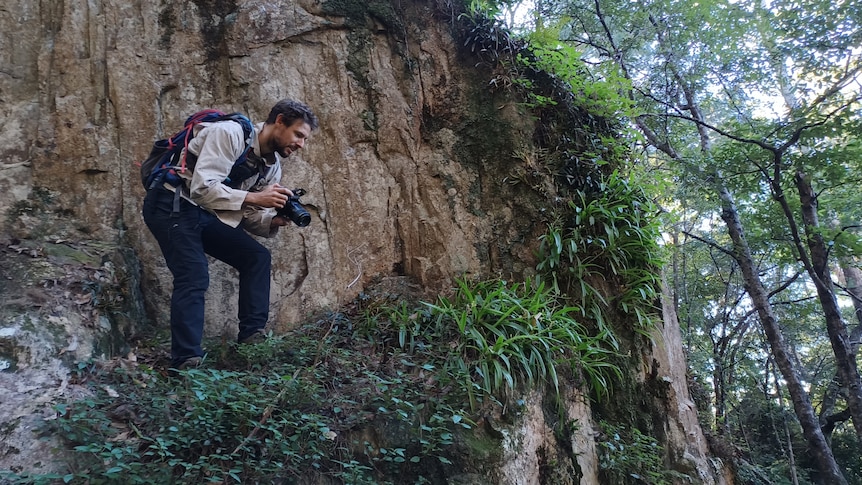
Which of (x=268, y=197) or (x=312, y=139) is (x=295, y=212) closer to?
(x=268, y=197)

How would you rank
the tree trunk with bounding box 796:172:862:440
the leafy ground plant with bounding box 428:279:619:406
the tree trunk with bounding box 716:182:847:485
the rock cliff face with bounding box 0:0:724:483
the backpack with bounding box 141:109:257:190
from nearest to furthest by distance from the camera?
the backpack with bounding box 141:109:257:190, the leafy ground plant with bounding box 428:279:619:406, the rock cliff face with bounding box 0:0:724:483, the tree trunk with bounding box 796:172:862:440, the tree trunk with bounding box 716:182:847:485

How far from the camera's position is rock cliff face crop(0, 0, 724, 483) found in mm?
4280

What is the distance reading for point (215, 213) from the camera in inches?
131

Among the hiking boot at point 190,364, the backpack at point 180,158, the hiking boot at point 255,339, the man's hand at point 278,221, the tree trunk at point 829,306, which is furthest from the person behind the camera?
the tree trunk at point 829,306

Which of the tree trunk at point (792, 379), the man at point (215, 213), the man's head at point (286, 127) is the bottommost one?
the tree trunk at point (792, 379)

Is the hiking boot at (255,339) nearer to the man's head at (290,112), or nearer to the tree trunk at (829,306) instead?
the man's head at (290,112)

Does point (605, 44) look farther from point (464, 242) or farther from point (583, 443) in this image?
point (583, 443)

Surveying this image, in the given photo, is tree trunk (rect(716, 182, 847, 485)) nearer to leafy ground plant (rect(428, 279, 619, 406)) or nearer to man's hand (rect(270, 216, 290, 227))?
leafy ground plant (rect(428, 279, 619, 406))

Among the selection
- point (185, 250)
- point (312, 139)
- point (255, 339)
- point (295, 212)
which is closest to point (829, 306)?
point (312, 139)

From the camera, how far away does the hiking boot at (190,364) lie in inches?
122

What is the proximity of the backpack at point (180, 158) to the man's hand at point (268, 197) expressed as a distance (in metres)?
0.21

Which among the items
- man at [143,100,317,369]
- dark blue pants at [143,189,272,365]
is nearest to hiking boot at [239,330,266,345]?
man at [143,100,317,369]

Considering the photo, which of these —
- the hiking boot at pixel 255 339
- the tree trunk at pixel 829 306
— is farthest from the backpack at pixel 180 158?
the tree trunk at pixel 829 306

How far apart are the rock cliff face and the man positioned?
774 mm
